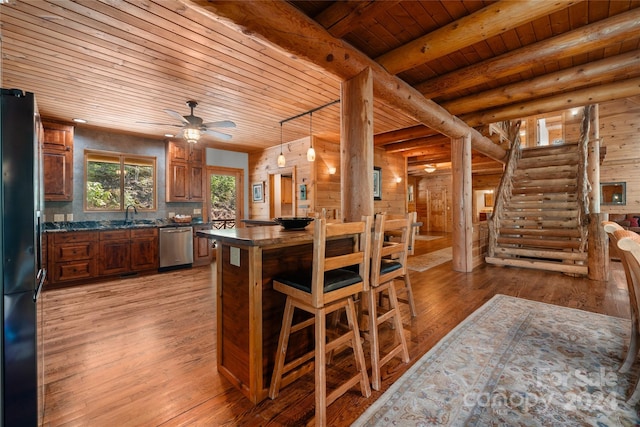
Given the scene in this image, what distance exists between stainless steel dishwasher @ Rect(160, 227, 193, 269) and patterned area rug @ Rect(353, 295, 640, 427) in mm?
4756

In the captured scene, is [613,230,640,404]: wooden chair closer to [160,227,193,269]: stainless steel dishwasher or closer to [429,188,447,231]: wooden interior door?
[160,227,193,269]: stainless steel dishwasher

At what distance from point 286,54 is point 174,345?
2725 millimetres

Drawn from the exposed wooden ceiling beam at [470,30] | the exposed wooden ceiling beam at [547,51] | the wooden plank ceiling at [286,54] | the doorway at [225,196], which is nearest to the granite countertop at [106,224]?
the doorway at [225,196]

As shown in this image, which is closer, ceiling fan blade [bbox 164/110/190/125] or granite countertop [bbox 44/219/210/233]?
ceiling fan blade [bbox 164/110/190/125]

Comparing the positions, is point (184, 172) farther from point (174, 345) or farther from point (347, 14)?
point (347, 14)

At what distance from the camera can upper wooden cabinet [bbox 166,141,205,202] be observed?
557cm

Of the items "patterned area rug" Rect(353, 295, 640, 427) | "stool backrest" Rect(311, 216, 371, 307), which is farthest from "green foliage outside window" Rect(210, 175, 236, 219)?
"patterned area rug" Rect(353, 295, 640, 427)

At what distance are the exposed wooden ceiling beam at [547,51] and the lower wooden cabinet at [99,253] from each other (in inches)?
210

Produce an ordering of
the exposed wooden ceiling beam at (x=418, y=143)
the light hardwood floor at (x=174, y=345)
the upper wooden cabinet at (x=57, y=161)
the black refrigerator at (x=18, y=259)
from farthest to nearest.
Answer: the exposed wooden ceiling beam at (x=418, y=143) → the upper wooden cabinet at (x=57, y=161) → the light hardwood floor at (x=174, y=345) → the black refrigerator at (x=18, y=259)

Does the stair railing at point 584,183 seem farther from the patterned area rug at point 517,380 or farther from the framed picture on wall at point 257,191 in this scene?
the framed picture on wall at point 257,191

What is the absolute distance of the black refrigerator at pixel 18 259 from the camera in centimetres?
110

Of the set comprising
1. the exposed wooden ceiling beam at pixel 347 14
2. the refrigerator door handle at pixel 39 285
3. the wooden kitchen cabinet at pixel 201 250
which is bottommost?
the wooden kitchen cabinet at pixel 201 250

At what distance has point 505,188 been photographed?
5805 mm

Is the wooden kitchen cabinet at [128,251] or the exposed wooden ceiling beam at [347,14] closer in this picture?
Result: the exposed wooden ceiling beam at [347,14]
